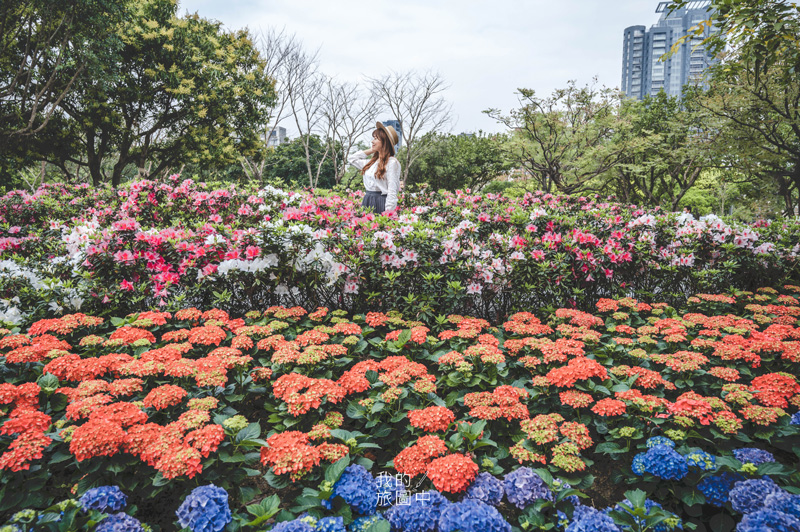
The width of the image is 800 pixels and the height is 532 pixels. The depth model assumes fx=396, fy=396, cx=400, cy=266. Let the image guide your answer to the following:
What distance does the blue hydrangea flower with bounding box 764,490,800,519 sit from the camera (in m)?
1.35

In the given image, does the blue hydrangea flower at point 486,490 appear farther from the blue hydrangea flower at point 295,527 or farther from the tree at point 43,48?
the tree at point 43,48

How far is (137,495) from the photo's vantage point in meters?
1.59

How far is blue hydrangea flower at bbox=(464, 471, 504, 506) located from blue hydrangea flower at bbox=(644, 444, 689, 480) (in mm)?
617

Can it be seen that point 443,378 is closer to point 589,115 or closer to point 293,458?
point 293,458

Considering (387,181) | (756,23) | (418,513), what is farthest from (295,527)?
(387,181)

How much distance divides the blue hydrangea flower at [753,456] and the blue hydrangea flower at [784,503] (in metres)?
0.25

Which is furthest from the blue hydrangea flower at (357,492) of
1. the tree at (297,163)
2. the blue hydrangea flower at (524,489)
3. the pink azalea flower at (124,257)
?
the tree at (297,163)

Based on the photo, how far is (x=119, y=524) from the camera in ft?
4.36

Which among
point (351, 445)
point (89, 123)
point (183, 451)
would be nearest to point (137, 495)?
point (183, 451)

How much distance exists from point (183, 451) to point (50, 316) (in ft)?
7.31

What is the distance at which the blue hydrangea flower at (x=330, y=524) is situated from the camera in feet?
4.31

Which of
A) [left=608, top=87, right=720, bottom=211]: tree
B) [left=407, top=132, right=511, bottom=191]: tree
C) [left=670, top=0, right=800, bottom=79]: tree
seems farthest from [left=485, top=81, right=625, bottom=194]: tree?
[left=670, top=0, right=800, bottom=79]: tree

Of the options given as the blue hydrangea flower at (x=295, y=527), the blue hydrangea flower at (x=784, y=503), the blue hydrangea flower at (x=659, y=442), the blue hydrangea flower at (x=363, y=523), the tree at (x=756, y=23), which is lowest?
the blue hydrangea flower at (x=363, y=523)

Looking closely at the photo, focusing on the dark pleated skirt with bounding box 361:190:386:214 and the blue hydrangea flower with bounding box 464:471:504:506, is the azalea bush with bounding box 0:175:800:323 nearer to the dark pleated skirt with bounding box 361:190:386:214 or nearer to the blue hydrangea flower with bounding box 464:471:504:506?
the dark pleated skirt with bounding box 361:190:386:214
